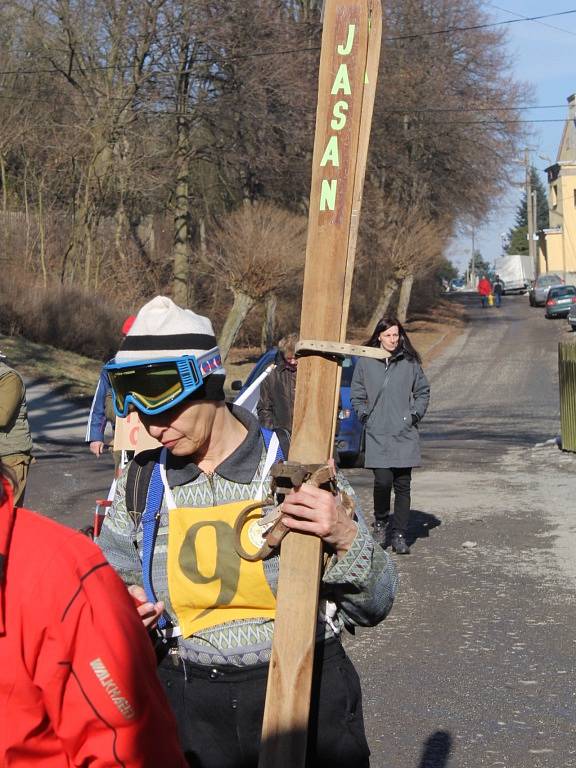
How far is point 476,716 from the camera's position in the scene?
5.73m

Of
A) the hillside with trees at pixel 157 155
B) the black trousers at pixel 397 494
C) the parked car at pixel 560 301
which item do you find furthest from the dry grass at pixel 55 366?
the parked car at pixel 560 301

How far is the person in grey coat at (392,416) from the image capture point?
9.75 meters

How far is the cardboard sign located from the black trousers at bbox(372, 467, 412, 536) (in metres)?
2.62

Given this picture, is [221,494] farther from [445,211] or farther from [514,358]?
[445,211]

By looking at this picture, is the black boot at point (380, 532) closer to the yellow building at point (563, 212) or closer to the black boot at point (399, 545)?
the black boot at point (399, 545)

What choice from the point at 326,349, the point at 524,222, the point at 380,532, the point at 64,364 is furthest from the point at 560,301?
the point at 524,222

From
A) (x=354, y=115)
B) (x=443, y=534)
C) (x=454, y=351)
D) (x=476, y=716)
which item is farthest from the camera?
(x=454, y=351)

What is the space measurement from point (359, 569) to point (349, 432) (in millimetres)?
13841

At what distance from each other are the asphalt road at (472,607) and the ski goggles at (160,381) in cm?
289

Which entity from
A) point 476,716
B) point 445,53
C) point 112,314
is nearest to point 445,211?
point 445,53

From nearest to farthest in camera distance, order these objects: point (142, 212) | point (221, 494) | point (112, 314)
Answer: point (221, 494)
point (112, 314)
point (142, 212)

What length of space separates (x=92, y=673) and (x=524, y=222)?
135 m

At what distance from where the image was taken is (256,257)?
33844mm

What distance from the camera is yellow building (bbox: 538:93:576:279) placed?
88.7m
